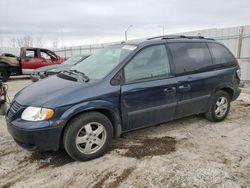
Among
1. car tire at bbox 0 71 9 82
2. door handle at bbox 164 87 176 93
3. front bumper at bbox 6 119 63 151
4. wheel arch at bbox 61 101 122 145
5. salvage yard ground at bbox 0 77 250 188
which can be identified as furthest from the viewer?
car tire at bbox 0 71 9 82

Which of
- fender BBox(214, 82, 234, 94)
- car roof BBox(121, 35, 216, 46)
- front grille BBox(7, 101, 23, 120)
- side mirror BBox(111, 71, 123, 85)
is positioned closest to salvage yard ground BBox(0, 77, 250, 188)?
front grille BBox(7, 101, 23, 120)

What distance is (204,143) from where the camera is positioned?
3.73 meters

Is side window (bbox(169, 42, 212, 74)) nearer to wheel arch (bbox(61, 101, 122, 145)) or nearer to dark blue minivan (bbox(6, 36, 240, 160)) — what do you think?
dark blue minivan (bbox(6, 36, 240, 160))

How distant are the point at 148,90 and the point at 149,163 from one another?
1.08 metres

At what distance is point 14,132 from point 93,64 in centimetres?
166

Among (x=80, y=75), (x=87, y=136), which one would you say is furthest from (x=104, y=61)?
(x=87, y=136)

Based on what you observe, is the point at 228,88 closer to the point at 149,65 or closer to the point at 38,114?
the point at 149,65

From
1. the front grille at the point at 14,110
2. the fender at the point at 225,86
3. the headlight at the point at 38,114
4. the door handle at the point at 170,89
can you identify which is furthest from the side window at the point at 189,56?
the front grille at the point at 14,110

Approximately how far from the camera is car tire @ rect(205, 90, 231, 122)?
454cm

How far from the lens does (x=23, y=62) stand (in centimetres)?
1242

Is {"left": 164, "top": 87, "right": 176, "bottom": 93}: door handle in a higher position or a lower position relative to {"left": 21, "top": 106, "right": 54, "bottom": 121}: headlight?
higher

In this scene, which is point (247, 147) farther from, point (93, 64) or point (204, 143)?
point (93, 64)

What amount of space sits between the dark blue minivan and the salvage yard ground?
309 mm

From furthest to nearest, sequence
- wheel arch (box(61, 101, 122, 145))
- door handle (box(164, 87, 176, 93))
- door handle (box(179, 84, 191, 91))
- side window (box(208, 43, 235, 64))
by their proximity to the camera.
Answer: side window (box(208, 43, 235, 64)) < door handle (box(179, 84, 191, 91)) < door handle (box(164, 87, 176, 93)) < wheel arch (box(61, 101, 122, 145))
